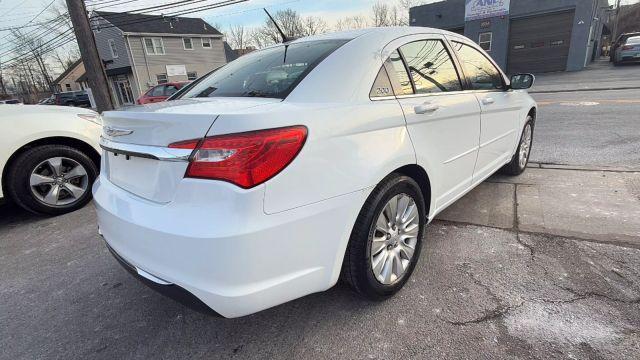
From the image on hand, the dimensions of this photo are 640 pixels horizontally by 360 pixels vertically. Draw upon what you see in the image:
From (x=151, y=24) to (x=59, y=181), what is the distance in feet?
115

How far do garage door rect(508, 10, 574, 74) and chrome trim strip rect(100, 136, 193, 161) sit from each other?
23.5 m

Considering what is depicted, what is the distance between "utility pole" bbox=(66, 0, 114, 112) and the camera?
733 centimetres

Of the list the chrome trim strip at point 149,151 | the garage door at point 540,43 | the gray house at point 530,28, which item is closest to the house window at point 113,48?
the gray house at point 530,28

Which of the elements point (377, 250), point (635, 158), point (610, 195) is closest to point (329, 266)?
point (377, 250)

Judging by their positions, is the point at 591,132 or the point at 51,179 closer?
the point at 51,179

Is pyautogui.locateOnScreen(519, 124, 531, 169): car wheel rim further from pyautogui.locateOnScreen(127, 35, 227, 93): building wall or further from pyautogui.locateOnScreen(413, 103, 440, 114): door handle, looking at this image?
pyautogui.locateOnScreen(127, 35, 227, 93): building wall

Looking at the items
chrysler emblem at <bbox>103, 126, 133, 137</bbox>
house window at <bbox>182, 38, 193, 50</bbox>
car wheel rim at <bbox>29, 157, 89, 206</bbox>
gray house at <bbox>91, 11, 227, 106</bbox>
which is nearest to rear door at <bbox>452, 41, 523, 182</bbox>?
chrysler emblem at <bbox>103, 126, 133, 137</bbox>

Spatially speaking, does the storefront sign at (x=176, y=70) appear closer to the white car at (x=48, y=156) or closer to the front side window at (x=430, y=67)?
the white car at (x=48, y=156)

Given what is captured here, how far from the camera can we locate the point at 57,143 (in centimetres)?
409

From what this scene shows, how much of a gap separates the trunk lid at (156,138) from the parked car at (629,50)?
2441 centimetres

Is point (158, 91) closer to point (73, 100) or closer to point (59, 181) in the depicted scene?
point (59, 181)

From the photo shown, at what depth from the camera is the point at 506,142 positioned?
147 inches

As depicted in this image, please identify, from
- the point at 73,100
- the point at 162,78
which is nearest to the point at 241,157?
the point at 73,100

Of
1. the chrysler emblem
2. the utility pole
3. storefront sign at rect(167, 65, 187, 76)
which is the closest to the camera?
the chrysler emblem
